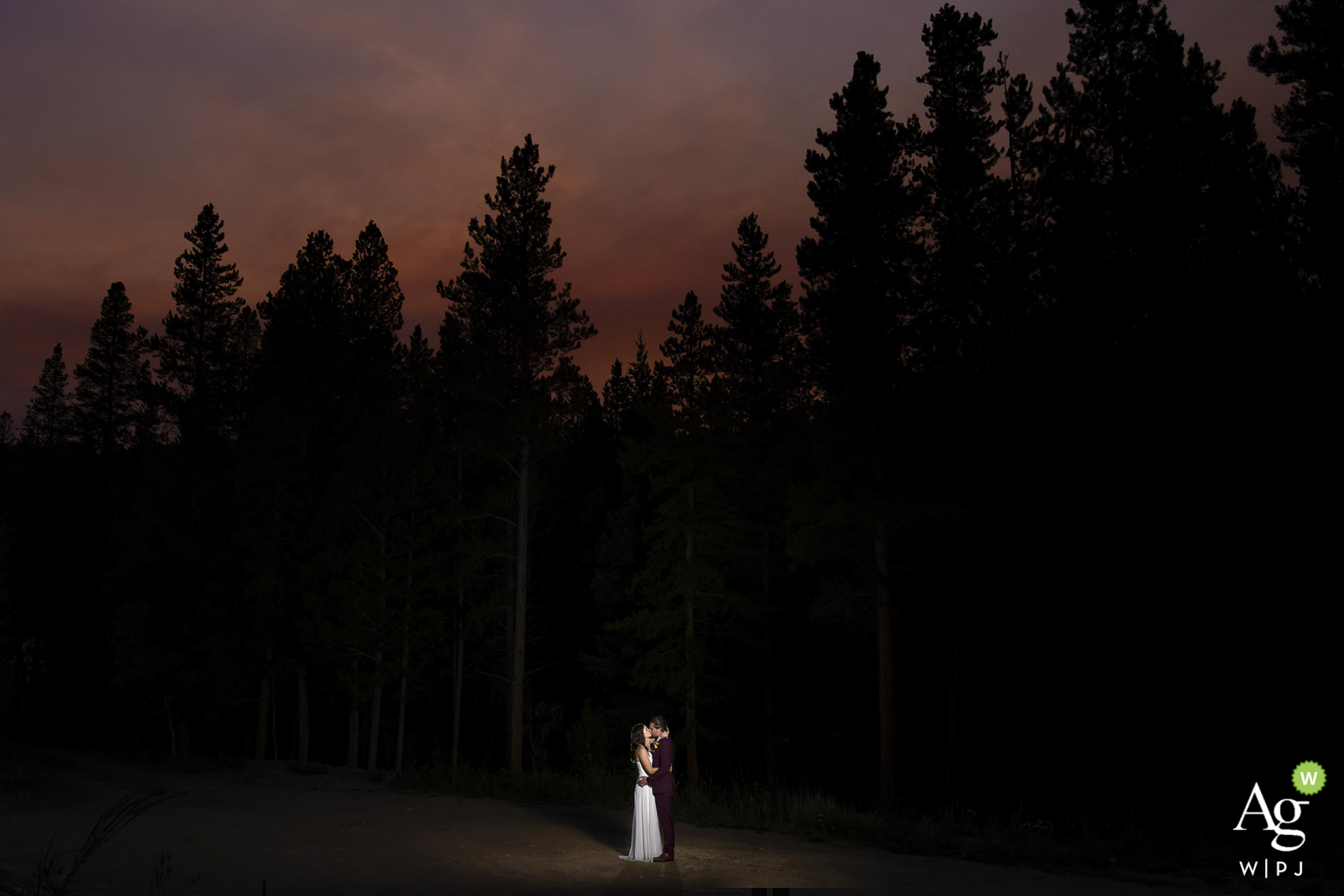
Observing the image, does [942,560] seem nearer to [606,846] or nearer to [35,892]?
[606,846]

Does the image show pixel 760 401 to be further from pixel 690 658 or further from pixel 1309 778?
pixel 1309 778

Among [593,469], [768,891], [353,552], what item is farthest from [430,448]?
[768,891]

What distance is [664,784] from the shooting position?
1188cm

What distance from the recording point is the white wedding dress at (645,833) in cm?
1165

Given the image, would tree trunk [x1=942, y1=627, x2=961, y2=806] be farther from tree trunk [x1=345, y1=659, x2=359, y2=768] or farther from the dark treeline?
tree trunk [x1=345, y1=659, x2=359, y2=768]

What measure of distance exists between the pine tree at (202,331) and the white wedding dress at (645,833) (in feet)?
134

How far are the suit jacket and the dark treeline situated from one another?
9.38 metres

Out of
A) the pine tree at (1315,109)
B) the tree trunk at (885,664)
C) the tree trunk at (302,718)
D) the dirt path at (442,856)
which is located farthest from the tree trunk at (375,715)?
the pine tree at (1315,109)

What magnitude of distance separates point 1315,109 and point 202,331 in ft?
150

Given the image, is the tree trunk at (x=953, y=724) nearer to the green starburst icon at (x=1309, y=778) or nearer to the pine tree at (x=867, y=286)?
the pine tree at (x=867, y=286)

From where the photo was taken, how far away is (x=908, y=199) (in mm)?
25125

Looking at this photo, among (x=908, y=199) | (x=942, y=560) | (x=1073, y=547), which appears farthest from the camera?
(x=942, y=560)

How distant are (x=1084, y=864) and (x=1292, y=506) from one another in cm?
873

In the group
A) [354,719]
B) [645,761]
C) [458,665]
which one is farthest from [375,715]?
[645,761]
